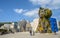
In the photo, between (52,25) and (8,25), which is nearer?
(52,25)

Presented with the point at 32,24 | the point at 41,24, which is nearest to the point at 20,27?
the point at 32,24

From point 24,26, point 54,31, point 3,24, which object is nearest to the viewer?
point 54,31

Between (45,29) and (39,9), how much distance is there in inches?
63.8

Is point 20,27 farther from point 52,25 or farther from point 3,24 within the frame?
point 52,25

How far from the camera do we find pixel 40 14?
10.7m

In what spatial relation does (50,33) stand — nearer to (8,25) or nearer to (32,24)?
(32,24)

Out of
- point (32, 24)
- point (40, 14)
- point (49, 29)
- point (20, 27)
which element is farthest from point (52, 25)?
point (20, 27)

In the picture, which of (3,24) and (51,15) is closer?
(51,15)

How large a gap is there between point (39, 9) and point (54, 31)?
81.0 inches

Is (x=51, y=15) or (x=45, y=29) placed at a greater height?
(x=51, y=15)

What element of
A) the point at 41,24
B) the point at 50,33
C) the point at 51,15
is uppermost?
the point at 51,15

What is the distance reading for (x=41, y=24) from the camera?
10750 millimetres

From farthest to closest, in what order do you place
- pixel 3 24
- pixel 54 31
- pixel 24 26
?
pixel 24 26
pixel 3 24
pixel 54 31

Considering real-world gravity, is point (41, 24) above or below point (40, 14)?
below
